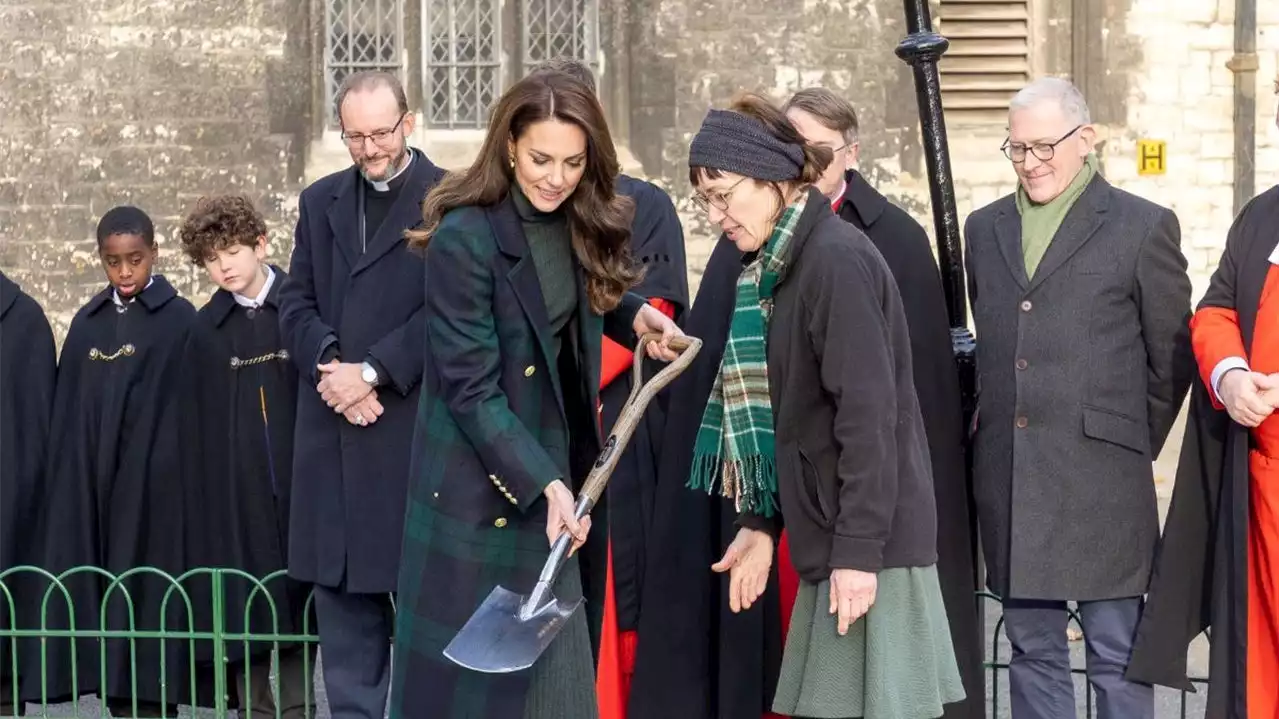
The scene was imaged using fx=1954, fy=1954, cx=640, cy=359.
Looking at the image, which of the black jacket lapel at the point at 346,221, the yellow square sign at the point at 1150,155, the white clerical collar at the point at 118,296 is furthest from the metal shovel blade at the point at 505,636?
the yellow square sign at the point at 1150,155

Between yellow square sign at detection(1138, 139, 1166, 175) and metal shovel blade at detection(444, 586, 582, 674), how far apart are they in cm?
963

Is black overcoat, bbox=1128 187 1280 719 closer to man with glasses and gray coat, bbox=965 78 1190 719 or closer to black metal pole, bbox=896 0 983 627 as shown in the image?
man with glasses and gray coat, bbox=965 78 1190 719

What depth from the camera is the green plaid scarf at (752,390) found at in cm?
412

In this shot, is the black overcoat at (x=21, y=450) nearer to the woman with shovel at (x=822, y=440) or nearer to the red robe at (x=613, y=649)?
the red robe at (x=613, y=649)

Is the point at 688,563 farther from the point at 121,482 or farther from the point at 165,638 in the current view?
the point at 121,482

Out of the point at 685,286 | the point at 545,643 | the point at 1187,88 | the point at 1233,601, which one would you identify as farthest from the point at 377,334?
the point at 1187,88

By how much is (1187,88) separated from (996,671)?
27.1 ft

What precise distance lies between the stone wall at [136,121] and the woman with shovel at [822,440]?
Answer: 8325 mm

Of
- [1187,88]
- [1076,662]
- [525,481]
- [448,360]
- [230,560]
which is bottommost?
[1076,662]

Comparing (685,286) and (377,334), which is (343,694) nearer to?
(377,334)

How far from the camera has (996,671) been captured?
5.55 m

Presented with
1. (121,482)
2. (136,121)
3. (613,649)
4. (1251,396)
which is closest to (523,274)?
(613,649)

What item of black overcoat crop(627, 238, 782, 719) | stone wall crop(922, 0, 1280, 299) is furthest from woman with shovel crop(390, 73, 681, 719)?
stone wall crop(922, 0, 1280, 299)

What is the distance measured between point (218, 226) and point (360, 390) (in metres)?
0.94
